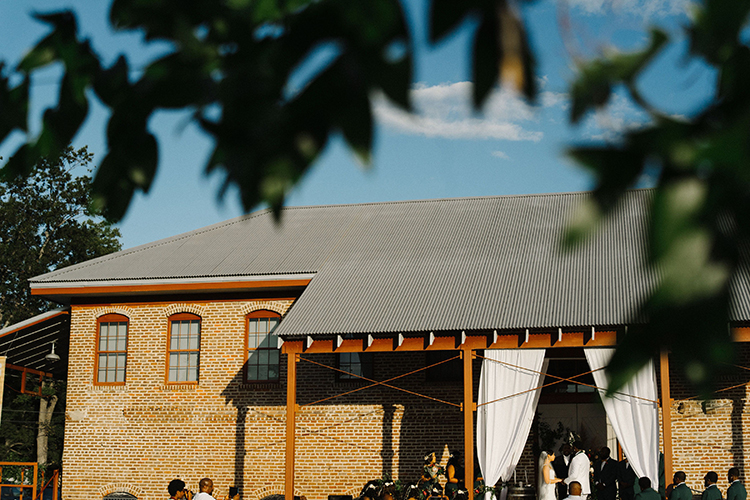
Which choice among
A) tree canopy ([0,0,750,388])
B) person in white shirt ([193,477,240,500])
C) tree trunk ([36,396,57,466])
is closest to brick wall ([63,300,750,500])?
person in white shirt ([193,477,240,500])

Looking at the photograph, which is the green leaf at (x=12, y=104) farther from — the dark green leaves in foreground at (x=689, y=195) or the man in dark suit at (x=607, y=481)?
the man in dark suit at (x=607, y=481)

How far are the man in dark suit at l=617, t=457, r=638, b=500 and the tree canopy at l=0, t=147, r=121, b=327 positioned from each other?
3782cm

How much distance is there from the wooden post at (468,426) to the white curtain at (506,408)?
1.79ft

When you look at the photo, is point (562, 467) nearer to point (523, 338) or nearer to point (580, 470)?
point (580, 470)

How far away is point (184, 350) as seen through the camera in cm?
2145

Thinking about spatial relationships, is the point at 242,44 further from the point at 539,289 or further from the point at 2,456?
the point at 2,456

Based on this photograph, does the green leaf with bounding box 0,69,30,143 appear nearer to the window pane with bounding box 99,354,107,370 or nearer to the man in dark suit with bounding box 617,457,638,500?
the man in dark suit with bounding box 617,457,638,500

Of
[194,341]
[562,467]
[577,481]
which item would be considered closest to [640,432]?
[562,467]

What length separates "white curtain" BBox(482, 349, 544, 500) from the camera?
16578mm

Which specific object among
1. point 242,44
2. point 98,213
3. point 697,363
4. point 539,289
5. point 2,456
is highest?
point 539,289

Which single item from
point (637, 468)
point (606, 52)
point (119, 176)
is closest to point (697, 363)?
point (606, 52)

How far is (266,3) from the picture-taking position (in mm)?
1513

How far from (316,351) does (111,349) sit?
7394 mm

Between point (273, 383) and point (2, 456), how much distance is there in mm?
27014
